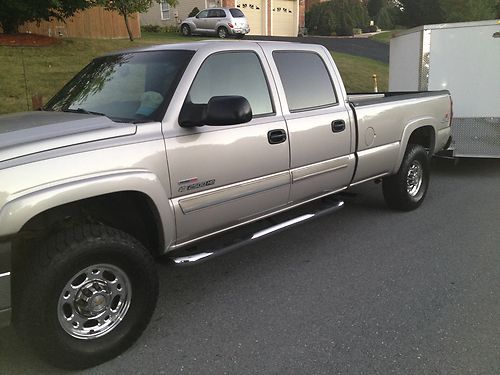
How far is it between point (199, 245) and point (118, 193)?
0.95m

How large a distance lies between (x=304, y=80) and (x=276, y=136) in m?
0.85

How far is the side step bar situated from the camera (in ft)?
11.5

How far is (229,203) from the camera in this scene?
371cm

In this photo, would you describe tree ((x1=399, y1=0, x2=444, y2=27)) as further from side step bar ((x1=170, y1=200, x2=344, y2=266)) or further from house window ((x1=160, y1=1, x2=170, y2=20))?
side step bar ((x1=170, y1=200, x2=344, y2=266))

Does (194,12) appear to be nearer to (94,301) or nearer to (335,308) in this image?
(335,308)

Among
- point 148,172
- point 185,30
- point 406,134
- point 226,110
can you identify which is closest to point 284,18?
point 185,30

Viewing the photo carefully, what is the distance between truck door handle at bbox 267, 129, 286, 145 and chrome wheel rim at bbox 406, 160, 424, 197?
7.95 ft

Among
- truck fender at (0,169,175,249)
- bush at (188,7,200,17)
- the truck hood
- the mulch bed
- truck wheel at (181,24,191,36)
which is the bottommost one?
truck fender at (0,169,175,249)

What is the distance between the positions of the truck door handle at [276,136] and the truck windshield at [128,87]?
2.79ft

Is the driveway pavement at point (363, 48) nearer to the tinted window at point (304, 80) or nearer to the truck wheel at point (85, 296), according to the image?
the tinted window at point (304, 80)

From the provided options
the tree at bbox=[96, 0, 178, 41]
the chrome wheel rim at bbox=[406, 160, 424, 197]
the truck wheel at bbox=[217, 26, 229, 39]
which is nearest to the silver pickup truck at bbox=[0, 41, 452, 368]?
the chrome wheel rim at bbox=[406, 160, 424, 197]

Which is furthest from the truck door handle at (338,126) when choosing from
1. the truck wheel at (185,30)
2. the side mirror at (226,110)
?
the truck wheel at (185,30)

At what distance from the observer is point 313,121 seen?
4402mm

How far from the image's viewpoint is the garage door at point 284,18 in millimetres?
36975
